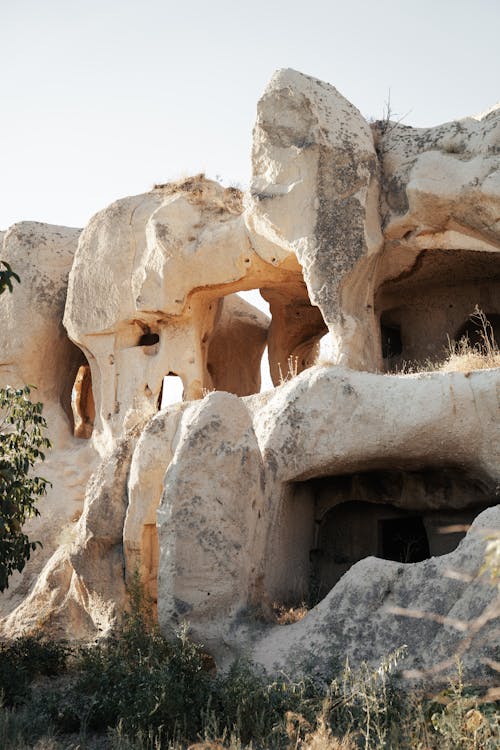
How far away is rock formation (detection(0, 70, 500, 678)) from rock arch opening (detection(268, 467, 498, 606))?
3cm

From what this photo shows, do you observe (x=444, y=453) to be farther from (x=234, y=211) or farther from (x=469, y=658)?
(x=234, y=211)

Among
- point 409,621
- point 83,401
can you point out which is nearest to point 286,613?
point 409,621

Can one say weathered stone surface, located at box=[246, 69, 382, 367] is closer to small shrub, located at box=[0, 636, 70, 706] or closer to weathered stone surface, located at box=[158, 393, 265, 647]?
weathered stone surface, located at box=[158, 393, 265, 647]

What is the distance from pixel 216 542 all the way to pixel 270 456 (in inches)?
58.2

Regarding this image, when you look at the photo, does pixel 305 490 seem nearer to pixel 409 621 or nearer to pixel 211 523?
pixel 211 523

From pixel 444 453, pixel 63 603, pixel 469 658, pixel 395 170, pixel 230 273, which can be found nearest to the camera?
pixel 469 658

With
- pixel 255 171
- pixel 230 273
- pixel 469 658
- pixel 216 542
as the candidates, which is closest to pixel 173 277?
pixel 230 273

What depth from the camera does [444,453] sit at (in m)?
9.19

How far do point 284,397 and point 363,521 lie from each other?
2760 millimetres

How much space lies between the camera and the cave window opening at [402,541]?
11523mm

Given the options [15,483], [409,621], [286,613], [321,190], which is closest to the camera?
[409,621]

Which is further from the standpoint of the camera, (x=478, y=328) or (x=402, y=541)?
(x=478, y=328)

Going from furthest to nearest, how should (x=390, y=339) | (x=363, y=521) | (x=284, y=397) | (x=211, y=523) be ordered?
(x=390, y=339) < (x=363, y=521) < (x=284, y=397) < (x=211, y=523)

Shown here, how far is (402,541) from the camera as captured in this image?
11.7 meters
